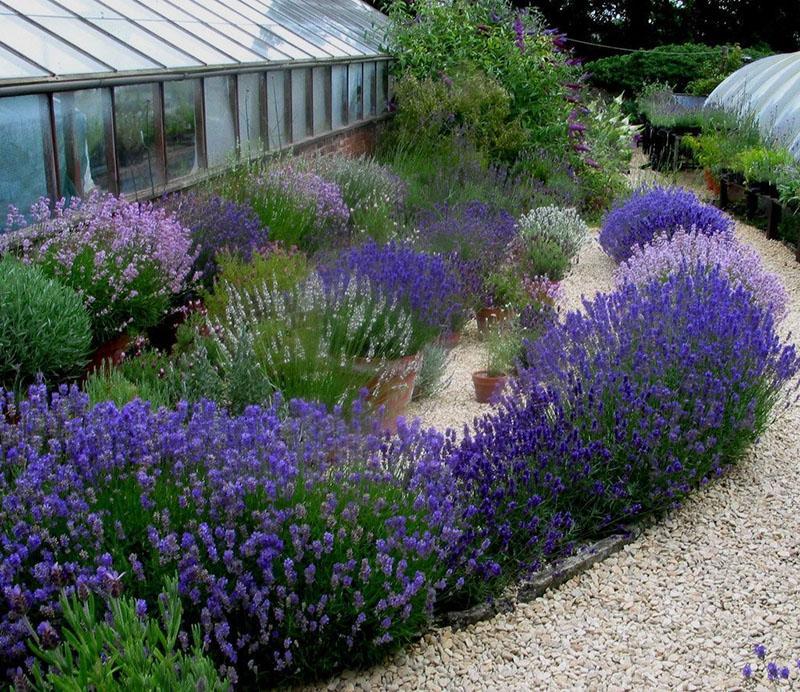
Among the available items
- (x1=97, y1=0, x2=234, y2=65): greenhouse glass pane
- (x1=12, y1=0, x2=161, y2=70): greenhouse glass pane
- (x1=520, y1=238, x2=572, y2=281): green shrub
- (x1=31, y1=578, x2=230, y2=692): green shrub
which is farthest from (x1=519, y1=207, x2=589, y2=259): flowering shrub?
(x1=31, y1=578, x2=230, y2=692): green shrub

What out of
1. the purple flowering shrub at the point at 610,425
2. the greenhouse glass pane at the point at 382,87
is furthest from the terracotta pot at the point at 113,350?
the greenhouse glass pane at the point at 382,87

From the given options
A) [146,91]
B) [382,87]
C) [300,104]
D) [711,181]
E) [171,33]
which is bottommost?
[711,181]

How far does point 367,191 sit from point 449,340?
2.69 metres

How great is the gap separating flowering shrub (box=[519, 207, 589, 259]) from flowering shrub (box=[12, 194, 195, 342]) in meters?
3.90

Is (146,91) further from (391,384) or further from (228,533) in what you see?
(228,533)

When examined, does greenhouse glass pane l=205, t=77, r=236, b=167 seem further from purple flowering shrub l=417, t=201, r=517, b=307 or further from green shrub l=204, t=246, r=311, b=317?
green shrub l=204, t=246, r=311, b=317

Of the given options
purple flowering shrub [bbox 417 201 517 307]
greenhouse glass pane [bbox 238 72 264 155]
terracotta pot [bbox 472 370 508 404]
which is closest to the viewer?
terracotta pot [bbox 472 370 508 404]

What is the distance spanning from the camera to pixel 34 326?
4.16m

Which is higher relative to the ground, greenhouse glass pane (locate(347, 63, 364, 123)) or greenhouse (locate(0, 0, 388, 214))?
greenhouse (locate(0, 0, 388, 214))

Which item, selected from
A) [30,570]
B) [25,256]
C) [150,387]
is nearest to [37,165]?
[25,256]

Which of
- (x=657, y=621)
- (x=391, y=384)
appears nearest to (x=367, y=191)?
(x=391, y=384)

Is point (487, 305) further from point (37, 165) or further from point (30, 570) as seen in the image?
point (30, 570)

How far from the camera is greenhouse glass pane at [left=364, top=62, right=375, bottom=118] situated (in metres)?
12.4

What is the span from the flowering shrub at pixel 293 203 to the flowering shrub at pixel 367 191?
0.71ft
